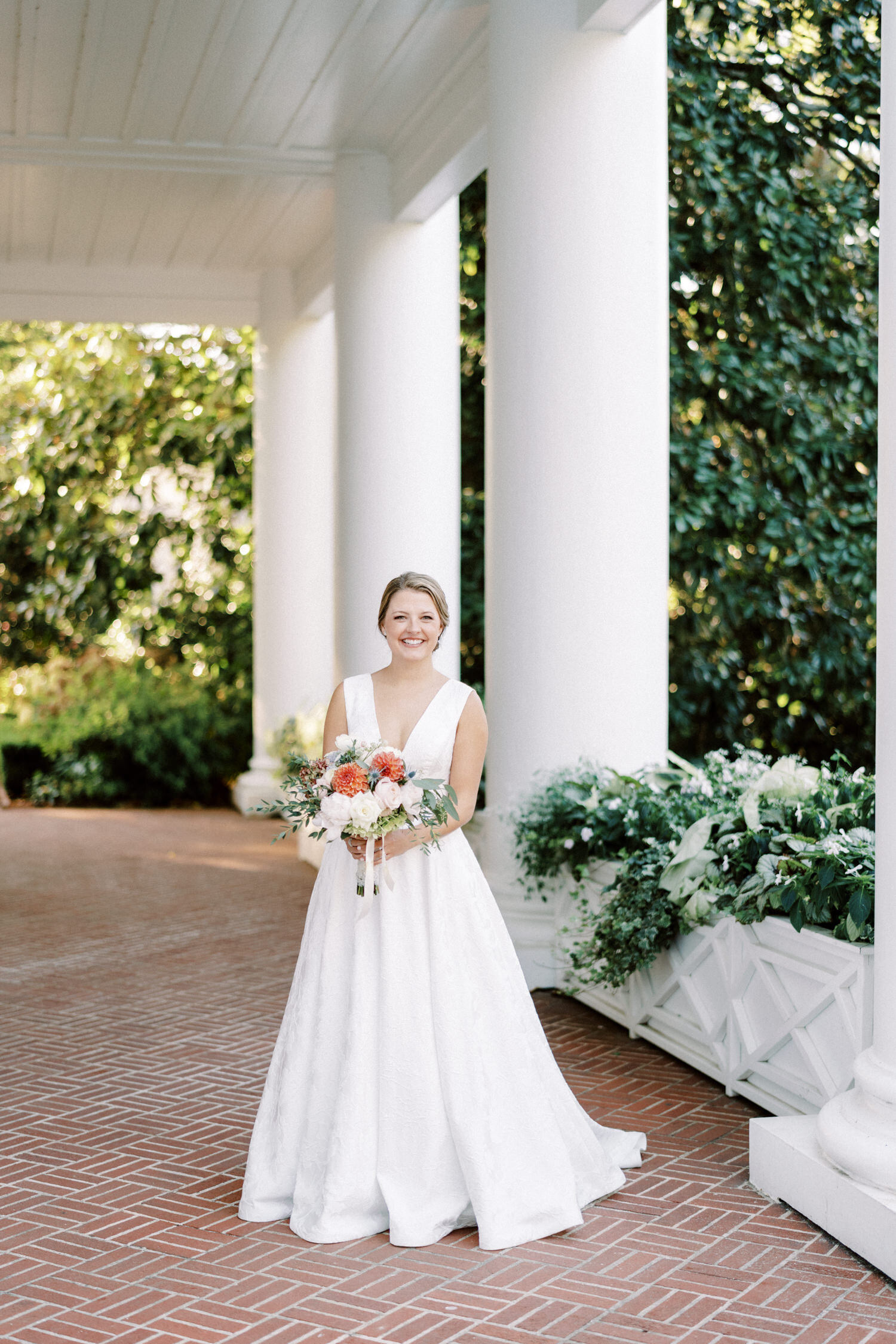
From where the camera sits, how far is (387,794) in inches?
158

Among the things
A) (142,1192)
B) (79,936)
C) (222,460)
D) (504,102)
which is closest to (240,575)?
(222,460)

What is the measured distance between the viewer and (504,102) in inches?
279

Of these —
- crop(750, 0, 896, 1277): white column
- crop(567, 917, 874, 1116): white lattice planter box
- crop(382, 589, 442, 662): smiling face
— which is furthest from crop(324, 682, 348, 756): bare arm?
crop(567, 917, 874, 1116): white lattice planter box

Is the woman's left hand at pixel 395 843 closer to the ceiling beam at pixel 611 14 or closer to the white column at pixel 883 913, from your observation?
the white column at pixel 883 913

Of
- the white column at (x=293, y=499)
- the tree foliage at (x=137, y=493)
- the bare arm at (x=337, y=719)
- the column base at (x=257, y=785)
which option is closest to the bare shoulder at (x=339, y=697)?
the bare arm at (x=337, y=719)

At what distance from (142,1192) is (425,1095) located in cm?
104

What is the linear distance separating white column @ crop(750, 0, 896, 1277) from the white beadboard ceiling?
4.56 m

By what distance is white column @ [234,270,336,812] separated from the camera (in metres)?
14.3

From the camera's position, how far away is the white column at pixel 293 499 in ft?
47.0

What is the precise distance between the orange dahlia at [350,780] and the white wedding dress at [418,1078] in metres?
0.28

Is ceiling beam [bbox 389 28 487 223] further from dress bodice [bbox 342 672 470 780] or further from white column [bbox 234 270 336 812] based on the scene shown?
dress bodice [bbox 342 672 470 780]

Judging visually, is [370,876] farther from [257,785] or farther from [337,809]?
[257,785]

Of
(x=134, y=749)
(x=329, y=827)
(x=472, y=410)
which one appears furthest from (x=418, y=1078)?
(x=134, y=749)

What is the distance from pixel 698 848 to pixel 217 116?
6.34 meters
